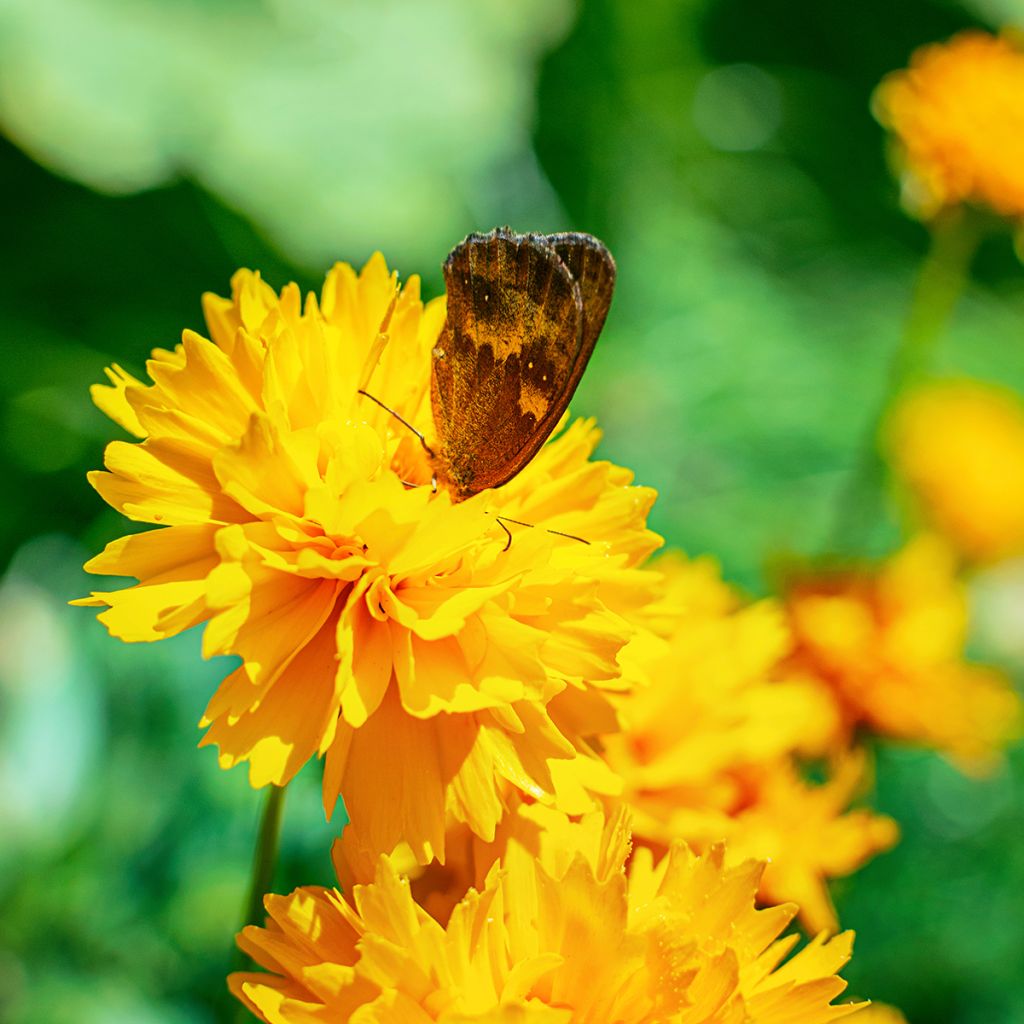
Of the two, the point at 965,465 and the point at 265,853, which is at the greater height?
the point at 265,853

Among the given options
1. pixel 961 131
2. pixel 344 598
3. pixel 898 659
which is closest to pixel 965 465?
pixel 961 131

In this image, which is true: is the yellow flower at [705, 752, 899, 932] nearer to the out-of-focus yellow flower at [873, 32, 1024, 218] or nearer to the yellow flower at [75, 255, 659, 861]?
the yellow flower at [75, 255, 659, 861]

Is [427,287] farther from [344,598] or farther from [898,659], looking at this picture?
[344,598]

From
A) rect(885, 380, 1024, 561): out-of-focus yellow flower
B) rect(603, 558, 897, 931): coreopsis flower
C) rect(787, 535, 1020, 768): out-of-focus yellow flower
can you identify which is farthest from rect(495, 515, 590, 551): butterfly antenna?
rect(885, 380, 1024, 561): out-of-focus yellow flower

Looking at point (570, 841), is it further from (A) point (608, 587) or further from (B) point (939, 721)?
(B) point (939, 721)

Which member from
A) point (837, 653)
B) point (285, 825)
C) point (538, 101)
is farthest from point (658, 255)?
point (285, 825)
